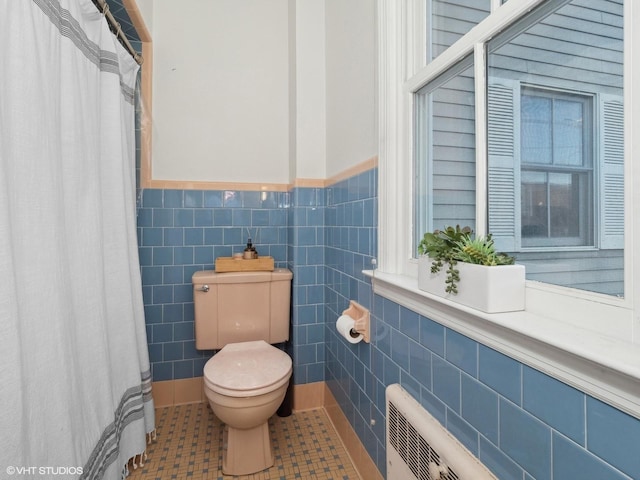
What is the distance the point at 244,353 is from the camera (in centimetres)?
171

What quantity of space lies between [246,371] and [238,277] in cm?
57

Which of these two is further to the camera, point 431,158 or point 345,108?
point 345,108

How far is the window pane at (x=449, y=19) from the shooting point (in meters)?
0.94

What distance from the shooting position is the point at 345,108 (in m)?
1.66

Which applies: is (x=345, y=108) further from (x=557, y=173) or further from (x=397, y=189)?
(x=557, y=173)

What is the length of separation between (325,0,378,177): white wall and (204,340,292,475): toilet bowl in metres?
1.04

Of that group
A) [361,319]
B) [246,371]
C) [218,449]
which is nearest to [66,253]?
[246,371]

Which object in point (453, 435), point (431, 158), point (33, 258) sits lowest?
point (453, 435)

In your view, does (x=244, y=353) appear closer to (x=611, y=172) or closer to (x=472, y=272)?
(x=472, y=272)

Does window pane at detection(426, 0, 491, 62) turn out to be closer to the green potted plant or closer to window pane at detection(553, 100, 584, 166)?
window pane at detection(553, 100, 584, 166)

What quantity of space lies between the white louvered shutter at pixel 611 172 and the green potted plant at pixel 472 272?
0.55 feet

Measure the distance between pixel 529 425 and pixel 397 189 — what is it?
808 millimetres

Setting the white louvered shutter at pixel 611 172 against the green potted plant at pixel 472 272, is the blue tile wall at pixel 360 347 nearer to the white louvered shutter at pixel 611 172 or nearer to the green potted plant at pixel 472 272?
the green potted plant at pixel 472 272

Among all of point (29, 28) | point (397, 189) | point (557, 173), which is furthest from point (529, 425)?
point (29, 28)
